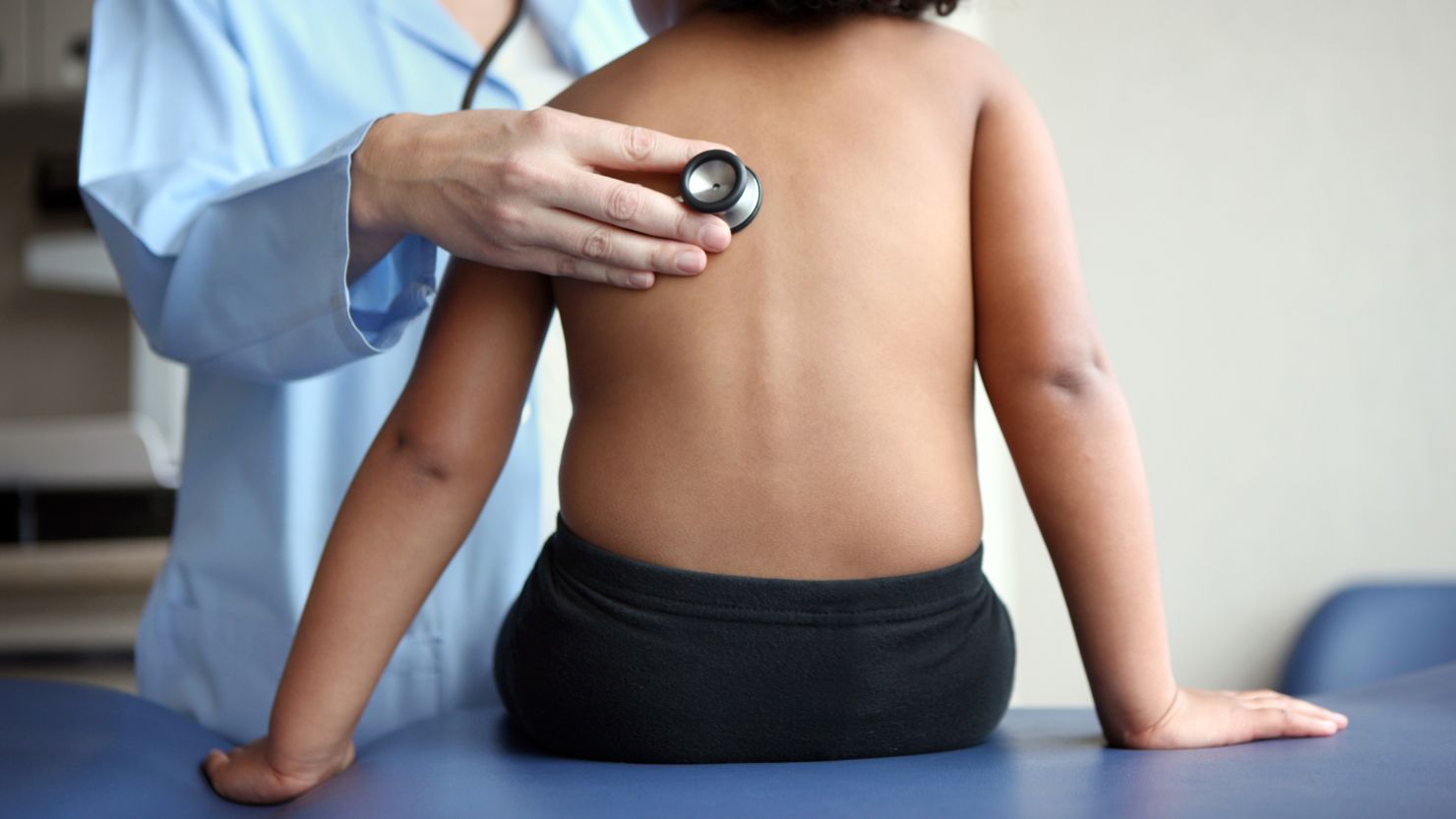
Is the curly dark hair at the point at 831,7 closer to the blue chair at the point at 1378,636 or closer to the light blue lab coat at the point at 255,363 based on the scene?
the light blue lab coat at the point at 255,363

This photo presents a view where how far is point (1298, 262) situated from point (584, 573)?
1710 millimetres

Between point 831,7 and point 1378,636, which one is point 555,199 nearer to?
point 831,7

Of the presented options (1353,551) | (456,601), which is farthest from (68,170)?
(1353,551)

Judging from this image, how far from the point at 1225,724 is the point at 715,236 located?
1.47ft

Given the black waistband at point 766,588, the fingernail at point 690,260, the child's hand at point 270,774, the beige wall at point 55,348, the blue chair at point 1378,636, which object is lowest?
the beige wall at point 55,348

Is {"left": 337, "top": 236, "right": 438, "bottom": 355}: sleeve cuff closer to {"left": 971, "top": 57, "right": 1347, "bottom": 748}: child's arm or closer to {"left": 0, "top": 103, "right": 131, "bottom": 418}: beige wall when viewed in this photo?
{"left": 971, "top": 57, "right": 1347, "bottom": 748}: child's arm

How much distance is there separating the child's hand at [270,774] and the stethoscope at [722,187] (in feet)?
1.43

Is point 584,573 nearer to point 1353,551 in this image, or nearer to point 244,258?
point 244,258

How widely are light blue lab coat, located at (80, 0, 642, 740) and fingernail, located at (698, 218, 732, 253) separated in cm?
35

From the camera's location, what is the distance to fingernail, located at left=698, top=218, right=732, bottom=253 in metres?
0.70

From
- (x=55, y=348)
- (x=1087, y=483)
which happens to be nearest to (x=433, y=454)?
(x=1087, y=483)

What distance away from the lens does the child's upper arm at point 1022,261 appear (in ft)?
2.46

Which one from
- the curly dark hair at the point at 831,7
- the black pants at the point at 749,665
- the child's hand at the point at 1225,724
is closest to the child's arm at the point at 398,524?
the black pants at the point at 749,665

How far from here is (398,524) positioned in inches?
30.3
